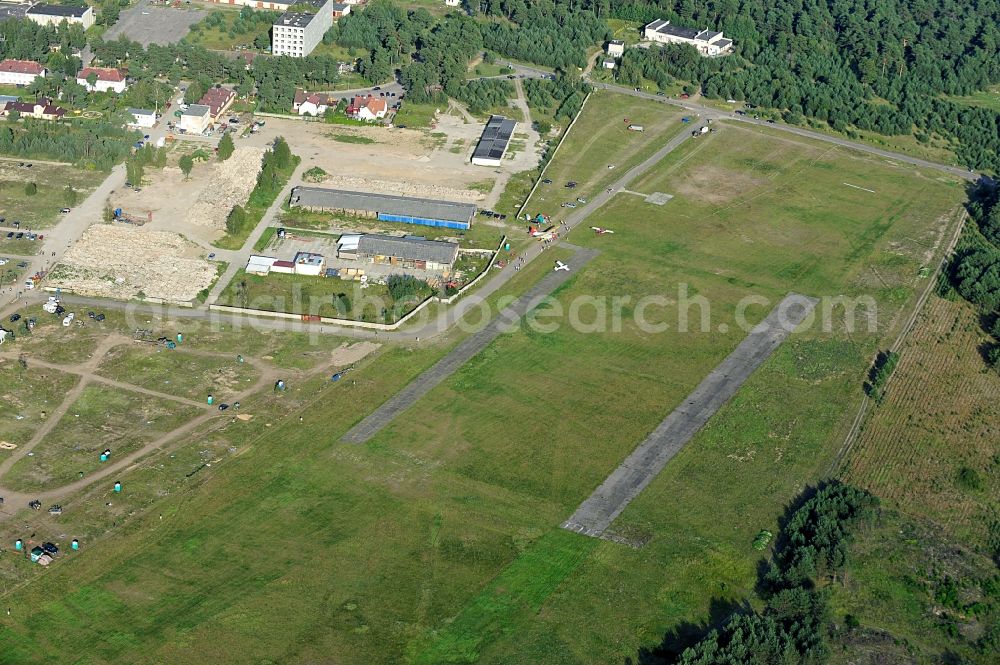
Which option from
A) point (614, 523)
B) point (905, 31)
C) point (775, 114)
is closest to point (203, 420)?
point (614, 523)

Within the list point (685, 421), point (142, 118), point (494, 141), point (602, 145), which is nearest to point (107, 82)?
point (142, 118)

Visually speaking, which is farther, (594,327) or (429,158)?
(429,158)

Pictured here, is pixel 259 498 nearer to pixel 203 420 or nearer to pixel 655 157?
pixel 203 420

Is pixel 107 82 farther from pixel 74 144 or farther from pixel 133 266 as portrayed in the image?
pixel 133 266

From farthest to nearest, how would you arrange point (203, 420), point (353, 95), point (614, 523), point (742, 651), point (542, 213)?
point (353, 95)
point (542, 213)
point (203, 420)
point (614, 523)
point (742, 651)

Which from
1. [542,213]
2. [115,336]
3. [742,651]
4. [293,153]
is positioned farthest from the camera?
[293,153]

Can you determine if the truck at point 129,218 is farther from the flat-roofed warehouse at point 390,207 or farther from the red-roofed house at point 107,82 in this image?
the red-roofed house at point 107,82

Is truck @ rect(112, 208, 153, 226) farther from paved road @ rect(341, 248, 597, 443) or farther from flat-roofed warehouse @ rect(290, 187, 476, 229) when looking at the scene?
paved road @ rect(341, 248, 597, 443)
